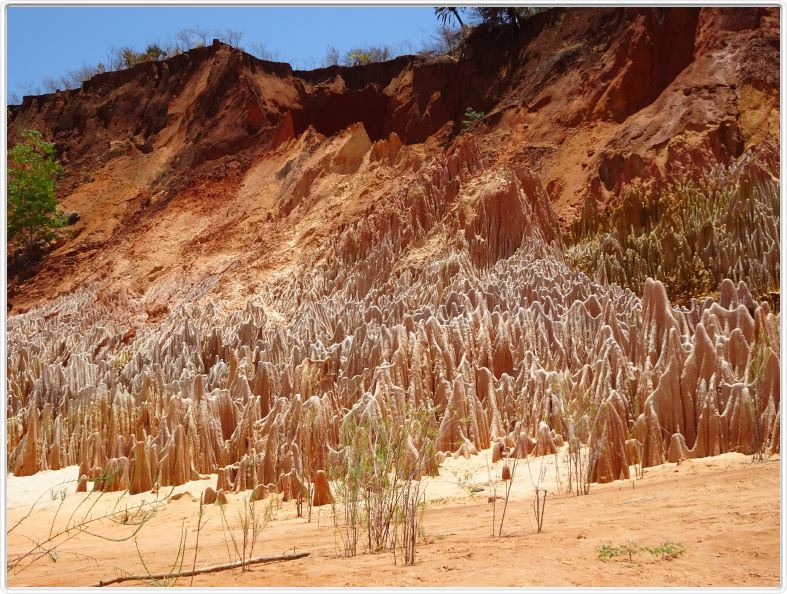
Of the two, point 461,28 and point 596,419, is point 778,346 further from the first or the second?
point 461,28

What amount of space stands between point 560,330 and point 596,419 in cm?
252

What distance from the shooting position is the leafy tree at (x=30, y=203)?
2153 centimetres

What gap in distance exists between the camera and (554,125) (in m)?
15.5

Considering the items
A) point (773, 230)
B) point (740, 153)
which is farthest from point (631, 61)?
point (773, 230)

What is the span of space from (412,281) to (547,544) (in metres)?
7.84

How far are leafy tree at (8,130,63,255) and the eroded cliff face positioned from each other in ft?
3.54

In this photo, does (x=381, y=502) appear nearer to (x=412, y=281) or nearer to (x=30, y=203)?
(x=412, y=281)

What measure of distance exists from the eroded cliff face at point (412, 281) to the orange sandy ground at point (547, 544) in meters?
0.97

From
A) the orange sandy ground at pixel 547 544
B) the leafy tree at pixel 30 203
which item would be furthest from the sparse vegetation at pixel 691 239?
the leafy tree at pixel 30 203

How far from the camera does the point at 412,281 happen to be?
38.3ft

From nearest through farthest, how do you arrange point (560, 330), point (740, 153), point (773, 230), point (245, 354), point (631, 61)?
point (560, 330), point (773, 230), point (245, 354), point (740, 153), point (631, 61)

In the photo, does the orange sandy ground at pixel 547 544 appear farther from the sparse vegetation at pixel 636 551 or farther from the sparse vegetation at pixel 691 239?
the sparse vegetation at pixel 691 239

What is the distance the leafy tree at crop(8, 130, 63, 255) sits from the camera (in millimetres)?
21531

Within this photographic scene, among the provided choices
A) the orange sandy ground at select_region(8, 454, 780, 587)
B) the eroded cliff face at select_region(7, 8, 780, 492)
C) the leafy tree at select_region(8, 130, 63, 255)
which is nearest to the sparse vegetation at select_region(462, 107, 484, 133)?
the eroded cliff face at select_region(7, 8, 780, 492)
